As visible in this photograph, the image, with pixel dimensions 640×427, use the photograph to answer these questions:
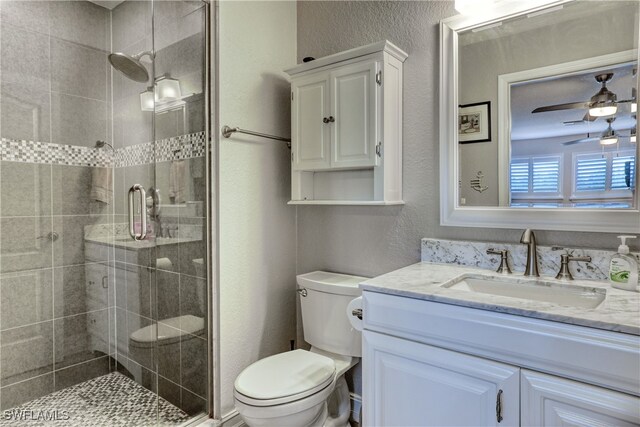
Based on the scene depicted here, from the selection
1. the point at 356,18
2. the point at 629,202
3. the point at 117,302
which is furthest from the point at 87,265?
the point at 629,202

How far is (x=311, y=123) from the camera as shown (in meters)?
1.80

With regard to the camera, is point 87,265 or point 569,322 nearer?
point 569,322

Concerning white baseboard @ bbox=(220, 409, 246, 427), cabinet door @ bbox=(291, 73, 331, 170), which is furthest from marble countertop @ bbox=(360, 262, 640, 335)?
white baseboard @ bbox=(220, 409, 246, 427)

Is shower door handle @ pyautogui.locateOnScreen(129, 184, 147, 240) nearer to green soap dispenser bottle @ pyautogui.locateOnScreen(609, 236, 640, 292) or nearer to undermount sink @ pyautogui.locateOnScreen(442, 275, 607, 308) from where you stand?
undermount sink @ pyautogui.locateOnScreen(442, 275, 607, 308)

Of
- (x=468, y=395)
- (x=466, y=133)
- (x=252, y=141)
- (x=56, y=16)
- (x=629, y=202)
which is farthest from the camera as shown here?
(x=56, y=16)

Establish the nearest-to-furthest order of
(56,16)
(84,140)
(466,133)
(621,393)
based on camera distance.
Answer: (621,393), (466,133), (56,16), (84,140)

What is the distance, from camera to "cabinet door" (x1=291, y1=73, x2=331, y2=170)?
1.75m

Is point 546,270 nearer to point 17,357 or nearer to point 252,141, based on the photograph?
point 252,141

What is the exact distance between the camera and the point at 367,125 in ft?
5.32

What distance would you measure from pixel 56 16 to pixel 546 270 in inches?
109

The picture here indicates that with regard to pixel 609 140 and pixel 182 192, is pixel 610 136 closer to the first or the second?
pixel 609 140

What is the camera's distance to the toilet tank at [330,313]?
166 cm

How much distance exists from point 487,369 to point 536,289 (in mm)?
425

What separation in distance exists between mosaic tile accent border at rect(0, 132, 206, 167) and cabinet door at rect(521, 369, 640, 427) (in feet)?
5.10
